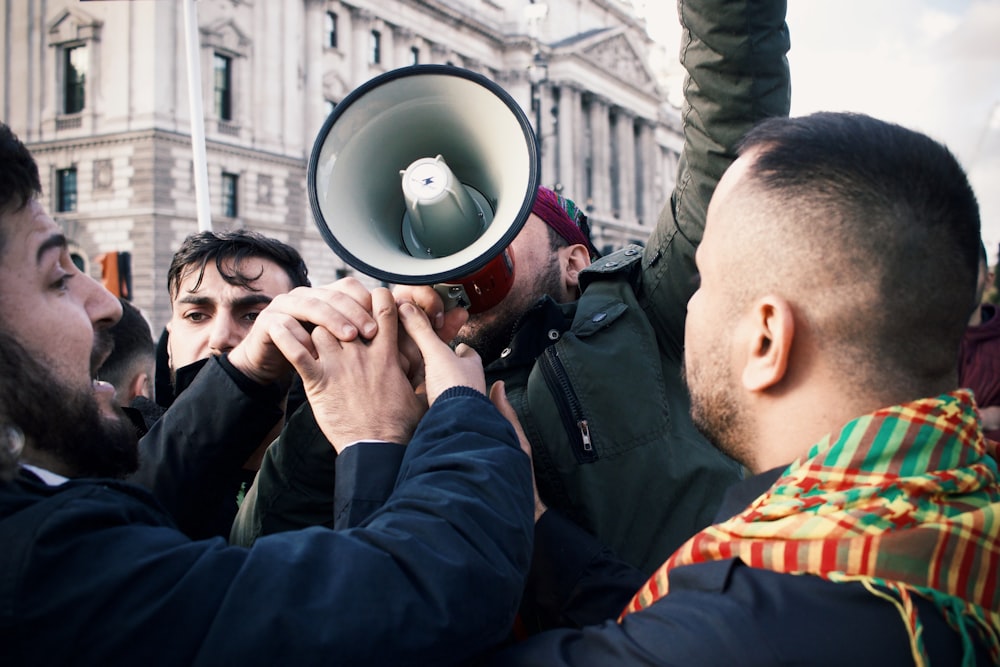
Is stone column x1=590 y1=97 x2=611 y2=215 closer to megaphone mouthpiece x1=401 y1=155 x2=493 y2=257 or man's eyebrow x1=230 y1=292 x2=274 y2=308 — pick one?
man's eyebrow x1=230 y1=292 x2=274 y2=308

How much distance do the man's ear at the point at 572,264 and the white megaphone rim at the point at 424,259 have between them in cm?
68

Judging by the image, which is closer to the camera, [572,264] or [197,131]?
[572,264]

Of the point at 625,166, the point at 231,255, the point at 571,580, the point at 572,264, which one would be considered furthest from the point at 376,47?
the point at 571,580

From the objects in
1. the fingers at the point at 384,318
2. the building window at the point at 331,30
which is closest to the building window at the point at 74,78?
the building window at the point at 331,30

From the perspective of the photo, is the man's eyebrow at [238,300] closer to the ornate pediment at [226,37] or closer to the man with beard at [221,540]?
the man with beard at [221,540]

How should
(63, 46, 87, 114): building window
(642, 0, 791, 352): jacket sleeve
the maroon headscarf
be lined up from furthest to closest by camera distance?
1. (63, 46, 87, 114): building window
2. the maroon headscarf
3. (642, 0, 791, 352): jacket sleeve

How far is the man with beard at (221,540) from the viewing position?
3.37 feet

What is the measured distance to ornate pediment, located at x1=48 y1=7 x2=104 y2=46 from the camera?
23.3 meters

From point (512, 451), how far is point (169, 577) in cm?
52

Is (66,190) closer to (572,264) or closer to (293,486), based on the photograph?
(572,264)

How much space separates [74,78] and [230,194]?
5242mm

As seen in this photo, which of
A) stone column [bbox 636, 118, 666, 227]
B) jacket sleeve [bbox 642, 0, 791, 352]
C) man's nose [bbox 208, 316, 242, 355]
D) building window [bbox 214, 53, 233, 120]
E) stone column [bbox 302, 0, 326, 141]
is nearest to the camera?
jacket sleeve [bbox 642, 0, 791, 352]

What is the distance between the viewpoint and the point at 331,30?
29125 millimetres

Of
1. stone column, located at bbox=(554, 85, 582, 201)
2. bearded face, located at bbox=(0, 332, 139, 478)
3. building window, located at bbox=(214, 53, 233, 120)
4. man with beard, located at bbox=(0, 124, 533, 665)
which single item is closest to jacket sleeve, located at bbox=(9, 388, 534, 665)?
man with beard, located at bbox=(0, 124, 533, 665)
